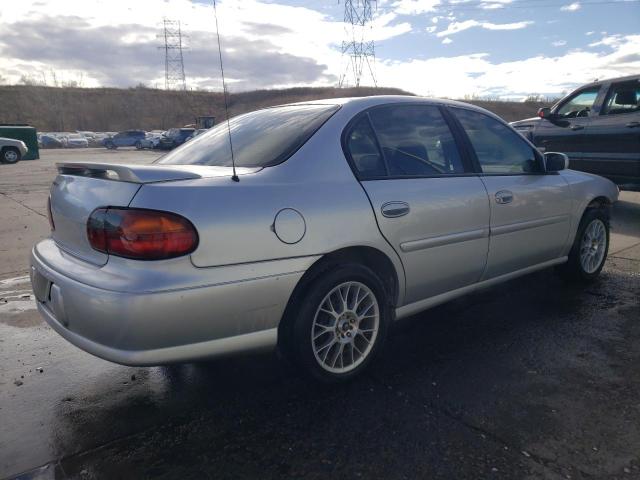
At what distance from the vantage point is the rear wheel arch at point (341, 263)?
2.71 metres

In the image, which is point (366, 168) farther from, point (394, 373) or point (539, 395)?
point (539, 395)

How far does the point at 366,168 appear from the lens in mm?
3018

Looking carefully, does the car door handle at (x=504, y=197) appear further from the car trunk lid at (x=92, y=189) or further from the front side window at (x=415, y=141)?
the car trunk lid at (x=92, y=189)

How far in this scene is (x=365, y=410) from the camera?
268cm

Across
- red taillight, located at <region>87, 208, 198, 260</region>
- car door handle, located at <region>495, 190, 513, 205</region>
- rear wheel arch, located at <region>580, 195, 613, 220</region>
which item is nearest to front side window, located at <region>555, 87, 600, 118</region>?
rear wheel arch, located at <region>580, 195, 613, 220</region>

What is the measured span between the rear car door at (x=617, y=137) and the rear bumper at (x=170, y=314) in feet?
22.9

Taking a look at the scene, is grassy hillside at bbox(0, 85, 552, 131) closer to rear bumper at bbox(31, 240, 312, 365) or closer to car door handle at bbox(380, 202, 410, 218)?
car door handle at bbox(380, 202, 410, 218)

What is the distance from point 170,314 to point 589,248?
157 inches

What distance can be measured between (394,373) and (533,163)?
2.13 meters

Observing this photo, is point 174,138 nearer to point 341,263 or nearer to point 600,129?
point 600,129

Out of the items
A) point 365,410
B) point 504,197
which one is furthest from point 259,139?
point 504,197

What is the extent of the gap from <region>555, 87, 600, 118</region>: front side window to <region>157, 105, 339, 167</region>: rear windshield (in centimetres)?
682

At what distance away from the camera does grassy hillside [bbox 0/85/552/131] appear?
72.5 metres

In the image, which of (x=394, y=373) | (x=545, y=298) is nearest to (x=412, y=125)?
(x=394, y=373)
